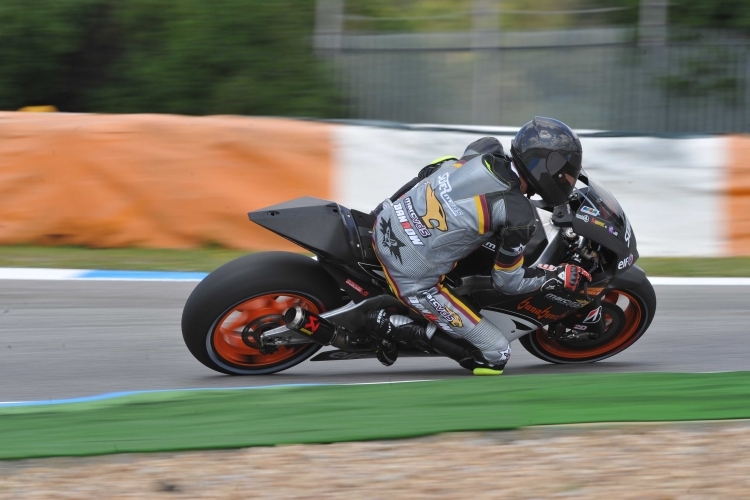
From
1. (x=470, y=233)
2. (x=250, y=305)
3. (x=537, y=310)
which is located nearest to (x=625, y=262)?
(x=537, y=310)

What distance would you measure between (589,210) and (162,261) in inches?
169

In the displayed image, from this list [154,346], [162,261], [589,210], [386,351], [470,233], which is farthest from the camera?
[162,261]

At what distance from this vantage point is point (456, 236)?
4.58 metres

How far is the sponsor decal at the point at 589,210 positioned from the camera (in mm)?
4638

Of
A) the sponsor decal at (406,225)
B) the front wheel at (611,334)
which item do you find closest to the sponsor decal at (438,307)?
the sponsor decal at (406,225)

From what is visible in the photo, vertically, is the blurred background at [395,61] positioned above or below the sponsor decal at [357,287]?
above

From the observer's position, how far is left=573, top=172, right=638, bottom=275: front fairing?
15.1ft

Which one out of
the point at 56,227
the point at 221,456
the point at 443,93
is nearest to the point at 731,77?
the point at 443,93

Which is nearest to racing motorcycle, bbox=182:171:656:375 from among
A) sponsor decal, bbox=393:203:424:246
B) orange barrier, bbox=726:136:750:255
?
sponsor decal, bbox=393:203:424:246

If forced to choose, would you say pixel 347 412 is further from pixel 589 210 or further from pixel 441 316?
pixel 589 210

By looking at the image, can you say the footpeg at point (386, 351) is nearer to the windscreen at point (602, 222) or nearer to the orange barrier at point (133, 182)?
the windscreen at point (602, 222)

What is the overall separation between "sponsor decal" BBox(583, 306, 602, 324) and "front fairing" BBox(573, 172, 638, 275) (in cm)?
34

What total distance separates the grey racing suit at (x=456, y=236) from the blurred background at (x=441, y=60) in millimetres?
6410

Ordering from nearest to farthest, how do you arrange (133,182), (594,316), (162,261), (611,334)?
Result: (594,316)
(611,334)
(162,261)
(133,182)
